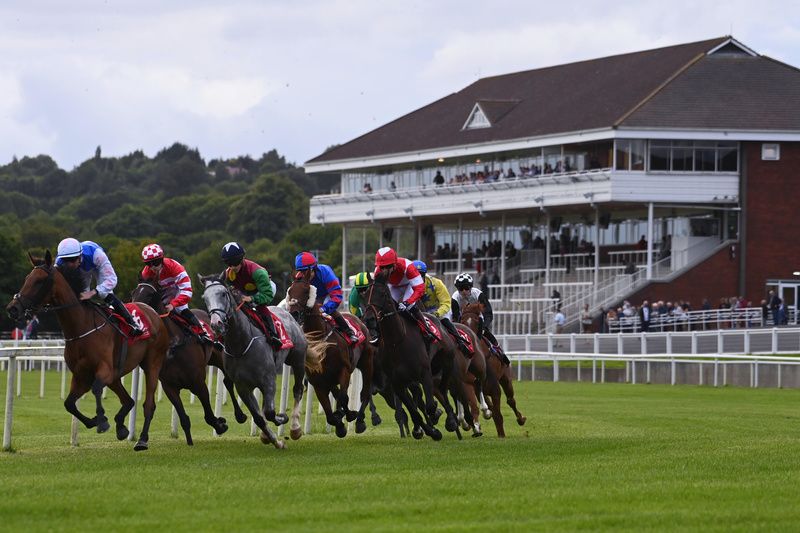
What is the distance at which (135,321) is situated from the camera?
1548 cm

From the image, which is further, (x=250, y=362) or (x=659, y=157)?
(x=659, y=157)

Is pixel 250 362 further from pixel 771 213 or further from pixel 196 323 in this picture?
pixel 771 213

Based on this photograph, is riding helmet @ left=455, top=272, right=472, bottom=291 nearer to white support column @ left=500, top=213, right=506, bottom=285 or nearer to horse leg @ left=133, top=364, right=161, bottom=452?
horse leg @ left=133, top=364, right=161, bottom=452

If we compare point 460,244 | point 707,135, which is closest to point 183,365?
point 707,135

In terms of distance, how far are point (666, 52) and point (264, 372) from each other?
47.0 metres

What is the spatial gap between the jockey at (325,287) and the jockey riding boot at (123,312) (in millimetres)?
2231

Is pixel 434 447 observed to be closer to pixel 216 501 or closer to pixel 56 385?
pixel 216 501

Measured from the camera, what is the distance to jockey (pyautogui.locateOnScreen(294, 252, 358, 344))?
56.4 ft

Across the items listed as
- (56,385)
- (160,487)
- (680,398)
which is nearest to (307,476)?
(160,487)

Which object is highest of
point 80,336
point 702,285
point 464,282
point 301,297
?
point 702,285

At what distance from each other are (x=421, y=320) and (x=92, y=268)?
355cm

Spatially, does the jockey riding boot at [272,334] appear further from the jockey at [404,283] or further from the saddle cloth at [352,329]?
the jockey at [404,283]

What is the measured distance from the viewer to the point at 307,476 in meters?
12.9

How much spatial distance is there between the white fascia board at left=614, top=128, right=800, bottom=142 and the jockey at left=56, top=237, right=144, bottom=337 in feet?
129
